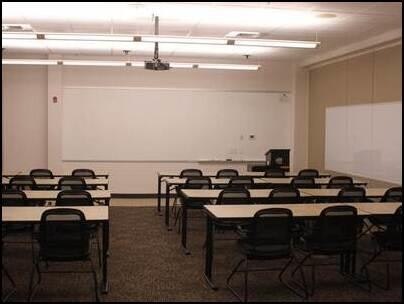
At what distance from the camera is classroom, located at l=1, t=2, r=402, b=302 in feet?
15.8

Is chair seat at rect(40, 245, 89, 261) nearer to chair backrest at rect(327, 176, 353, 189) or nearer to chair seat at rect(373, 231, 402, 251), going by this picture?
chair seat at rect(373, 231, 402, 251)

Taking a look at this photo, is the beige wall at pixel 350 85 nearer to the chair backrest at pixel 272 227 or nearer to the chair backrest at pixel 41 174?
the chair backrest at pixel 272 227

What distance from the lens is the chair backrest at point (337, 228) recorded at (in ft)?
15.5

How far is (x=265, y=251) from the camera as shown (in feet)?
15.0

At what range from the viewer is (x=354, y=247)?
491cm

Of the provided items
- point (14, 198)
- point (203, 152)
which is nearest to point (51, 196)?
point (14, 198)

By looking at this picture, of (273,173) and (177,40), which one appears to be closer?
(177,40)

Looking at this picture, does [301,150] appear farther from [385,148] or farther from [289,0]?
[289,0]

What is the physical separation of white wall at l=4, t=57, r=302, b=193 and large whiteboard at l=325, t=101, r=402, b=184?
6.11 ft

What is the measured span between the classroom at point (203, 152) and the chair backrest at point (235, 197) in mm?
27

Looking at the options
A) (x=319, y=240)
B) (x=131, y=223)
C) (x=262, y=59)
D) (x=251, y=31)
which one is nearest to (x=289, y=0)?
(x=251, y=31)

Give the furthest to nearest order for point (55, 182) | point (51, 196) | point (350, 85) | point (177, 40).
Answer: point (350, 85), point (55, 182), point (177, 40), point (51, 196)

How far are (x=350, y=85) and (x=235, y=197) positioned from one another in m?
4.92

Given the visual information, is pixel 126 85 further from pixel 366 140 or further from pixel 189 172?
pixel 366 140
